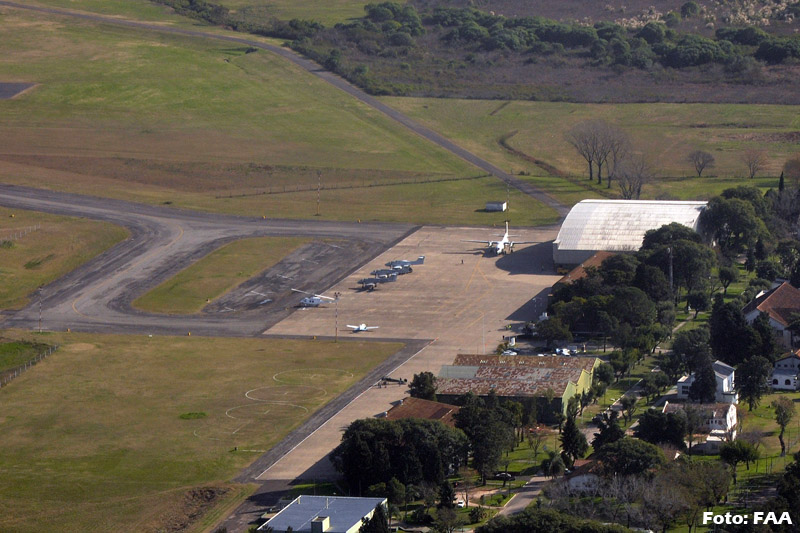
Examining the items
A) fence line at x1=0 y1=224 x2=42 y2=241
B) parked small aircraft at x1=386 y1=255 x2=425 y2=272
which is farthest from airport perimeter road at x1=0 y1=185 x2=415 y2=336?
fence line at x1=0 y1=224 x2=42 y2=241

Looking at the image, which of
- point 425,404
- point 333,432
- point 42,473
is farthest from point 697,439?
point 42,473

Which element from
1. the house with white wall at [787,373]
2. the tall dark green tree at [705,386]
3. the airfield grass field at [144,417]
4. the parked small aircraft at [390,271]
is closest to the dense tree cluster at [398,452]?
the airfield grass field at [144,417]

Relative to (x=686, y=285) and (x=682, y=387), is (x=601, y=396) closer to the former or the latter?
(x=682, y=387)

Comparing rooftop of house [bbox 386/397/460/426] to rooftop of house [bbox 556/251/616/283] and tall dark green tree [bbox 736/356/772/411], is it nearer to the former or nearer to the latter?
tall dark green tree [bbox 736/356/772/411]

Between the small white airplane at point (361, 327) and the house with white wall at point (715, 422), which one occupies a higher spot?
the house with white wall at point (715, 422)

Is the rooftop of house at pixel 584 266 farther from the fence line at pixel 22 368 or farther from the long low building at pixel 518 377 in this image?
the fence line at pixel 22 368
